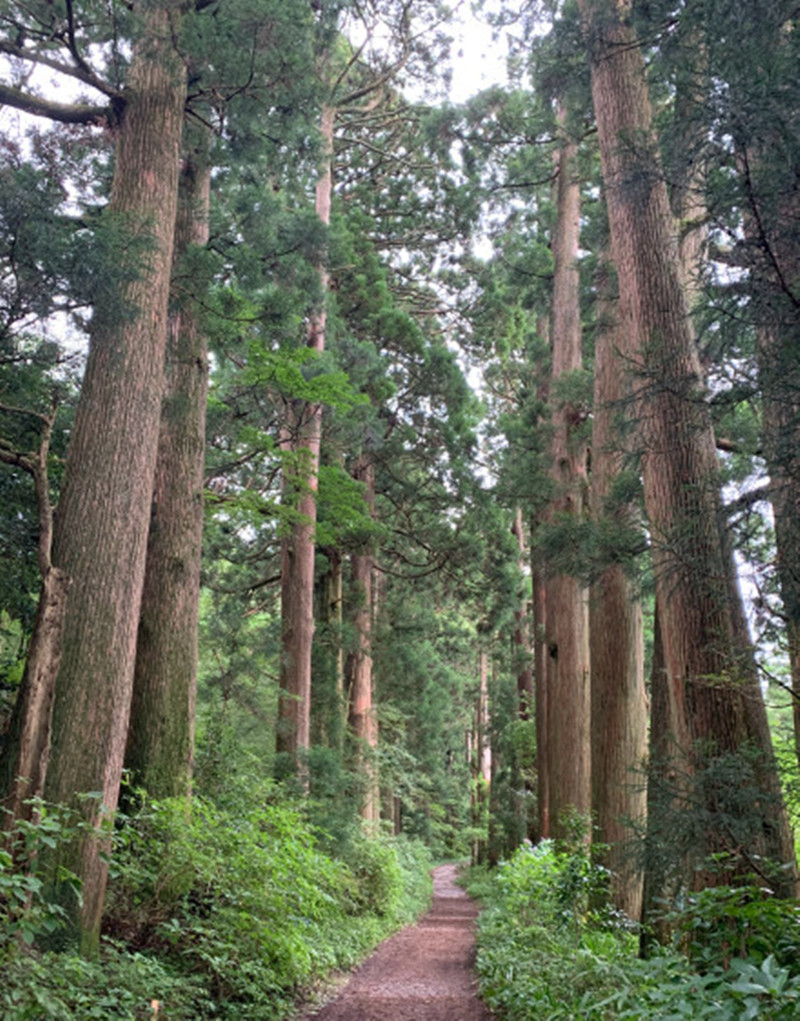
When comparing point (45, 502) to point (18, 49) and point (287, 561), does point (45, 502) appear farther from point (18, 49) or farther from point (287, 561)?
point (287, 561)

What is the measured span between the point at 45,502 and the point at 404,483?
1189cm

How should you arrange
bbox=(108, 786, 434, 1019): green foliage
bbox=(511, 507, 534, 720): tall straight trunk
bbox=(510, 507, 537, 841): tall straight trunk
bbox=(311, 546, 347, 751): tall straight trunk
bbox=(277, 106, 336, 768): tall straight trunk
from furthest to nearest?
bbox=(511, 507, 534, 720): tall straight trunk < bbox=(510, 507, 537, 841): tall straight trunk < bbox=(311, 546, 347, 751): tall straight trunk < bbox=(277, 106, 336, 768): tall straight trunk < bbox=(108, 786, 434, 1019): green foliage

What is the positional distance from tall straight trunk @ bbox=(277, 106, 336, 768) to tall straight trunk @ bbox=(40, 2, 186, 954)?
438 centimetres

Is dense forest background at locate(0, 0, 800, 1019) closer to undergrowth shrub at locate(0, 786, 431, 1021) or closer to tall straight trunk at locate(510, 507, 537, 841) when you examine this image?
undergrowth shrub at locate(0, 786, 431, 1021)

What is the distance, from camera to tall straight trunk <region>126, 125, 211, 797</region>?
7.11m

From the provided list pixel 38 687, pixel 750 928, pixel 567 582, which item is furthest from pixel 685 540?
pixel 567 582

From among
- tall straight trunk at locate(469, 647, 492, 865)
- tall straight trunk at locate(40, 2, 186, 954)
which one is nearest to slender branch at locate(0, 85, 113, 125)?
tall straight trunk at locate(40, 2, 186, 954)

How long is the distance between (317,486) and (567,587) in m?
4.12

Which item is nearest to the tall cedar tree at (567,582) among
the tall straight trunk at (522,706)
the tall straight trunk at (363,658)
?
the tall straight trunk at (363,658)

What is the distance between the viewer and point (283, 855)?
6664mm

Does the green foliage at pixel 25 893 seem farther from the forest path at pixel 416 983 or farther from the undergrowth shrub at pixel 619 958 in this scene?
the forest path at pixel 416 983

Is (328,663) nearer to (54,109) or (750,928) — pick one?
(54,109)

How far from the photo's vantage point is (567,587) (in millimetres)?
11500

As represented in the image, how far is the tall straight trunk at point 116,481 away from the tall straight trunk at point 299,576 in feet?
14.4
